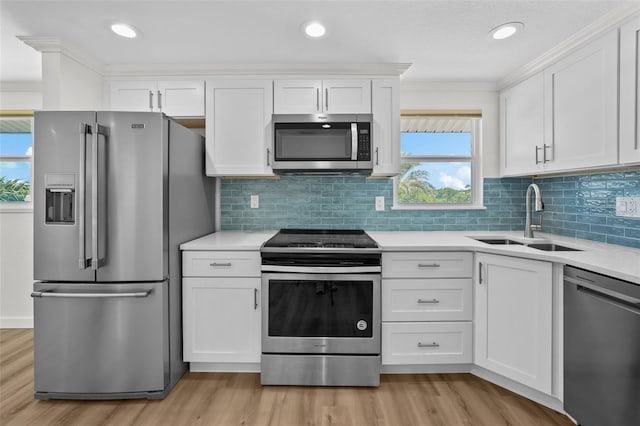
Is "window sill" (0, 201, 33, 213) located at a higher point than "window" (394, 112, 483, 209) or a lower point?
lower

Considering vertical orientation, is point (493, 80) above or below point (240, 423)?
above

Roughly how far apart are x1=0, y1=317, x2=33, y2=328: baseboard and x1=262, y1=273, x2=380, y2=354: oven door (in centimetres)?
253

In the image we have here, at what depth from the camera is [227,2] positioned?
1.78 metres

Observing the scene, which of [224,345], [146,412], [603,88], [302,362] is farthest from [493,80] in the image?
[146,412]

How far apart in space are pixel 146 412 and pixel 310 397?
0.94 metres

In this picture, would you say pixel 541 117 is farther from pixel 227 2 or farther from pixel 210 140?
pixel 210 140

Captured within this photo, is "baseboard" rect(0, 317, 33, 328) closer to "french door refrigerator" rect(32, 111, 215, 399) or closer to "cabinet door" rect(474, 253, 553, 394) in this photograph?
"french door refrigerator" rect(32, 111, 215, 399)

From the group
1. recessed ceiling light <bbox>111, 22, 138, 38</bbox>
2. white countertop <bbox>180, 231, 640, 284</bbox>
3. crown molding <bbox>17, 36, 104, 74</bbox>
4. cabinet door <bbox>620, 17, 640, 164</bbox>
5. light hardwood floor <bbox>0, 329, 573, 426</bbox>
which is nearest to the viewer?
white countertop <bbox>180, 231, 640, 284</bbox>

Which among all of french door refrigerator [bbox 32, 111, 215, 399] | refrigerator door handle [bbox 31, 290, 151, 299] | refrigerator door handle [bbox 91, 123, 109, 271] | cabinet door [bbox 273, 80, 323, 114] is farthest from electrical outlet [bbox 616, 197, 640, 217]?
refrigerator door handle [bbox 91, 123, 109, 271]

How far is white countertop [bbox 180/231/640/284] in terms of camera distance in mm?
1530

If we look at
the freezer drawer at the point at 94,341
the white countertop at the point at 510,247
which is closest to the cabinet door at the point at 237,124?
the white countertop at the point at 510,247

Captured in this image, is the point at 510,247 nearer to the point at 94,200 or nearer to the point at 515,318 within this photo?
the point at 515,318

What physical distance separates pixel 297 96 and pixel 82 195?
5.26ft

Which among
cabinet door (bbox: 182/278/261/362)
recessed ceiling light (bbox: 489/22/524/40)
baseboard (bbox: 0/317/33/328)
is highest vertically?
recessed ceiling light (bbox: 489/22/524/40)
